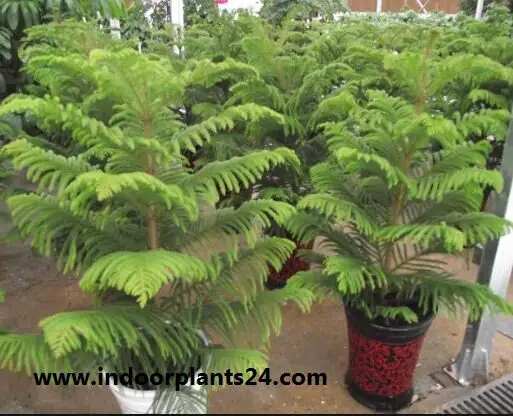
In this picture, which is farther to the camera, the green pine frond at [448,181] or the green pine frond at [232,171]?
the green pine frond at [448,181]

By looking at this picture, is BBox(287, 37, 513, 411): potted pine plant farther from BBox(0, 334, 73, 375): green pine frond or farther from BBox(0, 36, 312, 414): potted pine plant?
BBox(0, 334, 73, 375): green pine frond

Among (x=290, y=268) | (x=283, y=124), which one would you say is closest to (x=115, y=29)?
(x=283, y=124)

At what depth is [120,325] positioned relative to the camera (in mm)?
1568

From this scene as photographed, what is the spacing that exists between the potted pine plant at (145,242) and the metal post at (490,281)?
1.03 m

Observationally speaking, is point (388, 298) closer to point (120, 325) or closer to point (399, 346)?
point (399, 346)

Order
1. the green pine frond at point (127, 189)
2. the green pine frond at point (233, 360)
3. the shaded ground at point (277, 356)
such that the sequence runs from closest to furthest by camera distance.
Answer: the green pine frond at point (127, 189), the green pine frond at point (233, 360), the shaded ground at point (277, 356)

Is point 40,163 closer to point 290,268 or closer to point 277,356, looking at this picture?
point 277,356

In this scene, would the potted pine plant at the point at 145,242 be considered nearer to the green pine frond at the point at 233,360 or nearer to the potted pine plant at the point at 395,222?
the green pine frond at the point at 233,360

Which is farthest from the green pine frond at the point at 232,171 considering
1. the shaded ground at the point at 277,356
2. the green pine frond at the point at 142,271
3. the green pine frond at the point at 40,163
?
the shaded ground at the point at 277,356

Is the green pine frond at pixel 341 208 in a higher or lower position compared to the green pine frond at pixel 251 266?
higher

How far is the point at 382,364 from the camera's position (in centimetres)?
221

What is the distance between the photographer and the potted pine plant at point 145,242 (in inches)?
59.9

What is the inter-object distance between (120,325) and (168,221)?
0.45 meters

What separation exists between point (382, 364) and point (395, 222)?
645 mm
